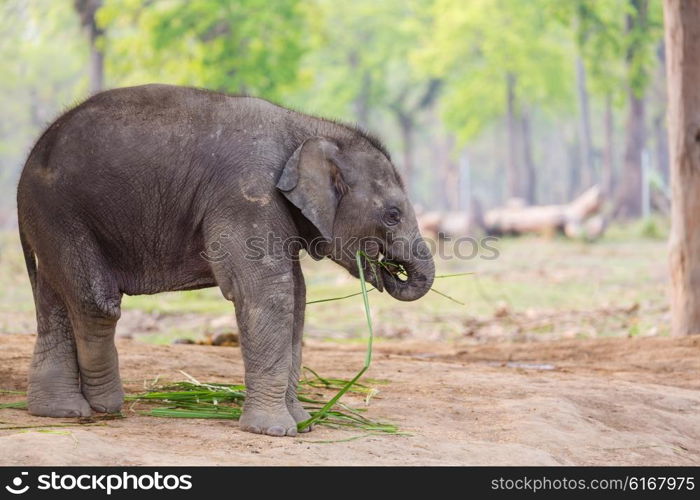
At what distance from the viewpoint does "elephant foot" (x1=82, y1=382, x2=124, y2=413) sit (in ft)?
19.2

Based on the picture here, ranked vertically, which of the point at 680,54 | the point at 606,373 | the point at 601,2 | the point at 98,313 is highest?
the point at 601,2

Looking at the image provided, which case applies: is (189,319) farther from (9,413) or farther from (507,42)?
(507,42)

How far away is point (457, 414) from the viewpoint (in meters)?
6.18

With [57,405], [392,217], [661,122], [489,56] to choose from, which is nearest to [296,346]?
[392,217]

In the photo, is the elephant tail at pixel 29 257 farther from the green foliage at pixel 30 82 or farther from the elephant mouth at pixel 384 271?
the green foliage at pixel 30 82

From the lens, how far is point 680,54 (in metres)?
9.86

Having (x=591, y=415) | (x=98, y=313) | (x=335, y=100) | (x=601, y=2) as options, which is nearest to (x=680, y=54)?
(x=591, y=415)

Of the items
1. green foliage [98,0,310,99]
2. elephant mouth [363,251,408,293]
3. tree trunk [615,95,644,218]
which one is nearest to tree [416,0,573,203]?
tree trunk [615,95,644,218]

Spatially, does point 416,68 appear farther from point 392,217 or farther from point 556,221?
point 392,217

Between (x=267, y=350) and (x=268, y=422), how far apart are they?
386mm

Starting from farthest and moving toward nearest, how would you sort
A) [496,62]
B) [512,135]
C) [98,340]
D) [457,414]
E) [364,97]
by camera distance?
[364,97] < [512,135] < [496,62] < [457,414] < [98,340]

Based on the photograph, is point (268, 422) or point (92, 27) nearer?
point (268, 422)

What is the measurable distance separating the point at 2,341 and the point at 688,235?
6477 millimetres

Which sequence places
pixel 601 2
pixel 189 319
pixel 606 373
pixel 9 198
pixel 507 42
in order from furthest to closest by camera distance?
pixel 9 198 < pixel 507 42 < pixel 601 2 < pixel 189 319 < pixel 606 373
